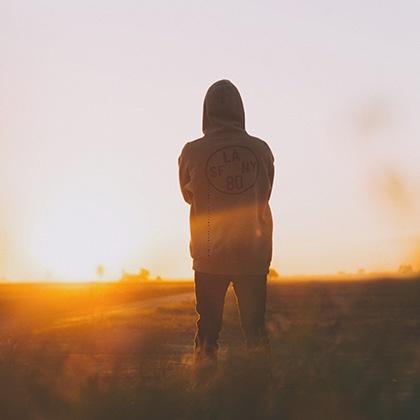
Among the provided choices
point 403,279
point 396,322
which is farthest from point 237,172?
point 403,279

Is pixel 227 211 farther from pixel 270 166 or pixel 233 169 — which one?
pixel 270 166

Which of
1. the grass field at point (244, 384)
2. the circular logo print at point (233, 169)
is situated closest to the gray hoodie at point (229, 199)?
the circular logo print at point (233, 169)

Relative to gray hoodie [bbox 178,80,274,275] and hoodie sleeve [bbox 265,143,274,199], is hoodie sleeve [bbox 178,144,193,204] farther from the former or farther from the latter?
hoodie sleeve [bbox 265,143,274,199]

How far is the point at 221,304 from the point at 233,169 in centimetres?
93

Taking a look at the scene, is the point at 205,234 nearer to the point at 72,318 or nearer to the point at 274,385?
the point at 274,385

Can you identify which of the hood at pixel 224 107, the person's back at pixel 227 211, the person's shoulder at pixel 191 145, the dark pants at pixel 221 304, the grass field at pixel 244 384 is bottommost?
the grass field at pixel 244 384

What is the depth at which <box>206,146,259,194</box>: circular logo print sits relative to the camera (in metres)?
6.22

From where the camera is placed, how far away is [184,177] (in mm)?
6547

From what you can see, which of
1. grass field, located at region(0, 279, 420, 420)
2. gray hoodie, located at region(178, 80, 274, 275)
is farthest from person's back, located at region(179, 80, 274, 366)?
grass field, located at region(0, 279, 420, 420)

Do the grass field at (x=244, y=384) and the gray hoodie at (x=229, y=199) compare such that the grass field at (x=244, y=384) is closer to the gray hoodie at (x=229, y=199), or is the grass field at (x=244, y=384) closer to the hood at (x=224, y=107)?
the gray hoodie at (x=229, y=199)

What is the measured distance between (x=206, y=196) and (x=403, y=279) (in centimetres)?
1313

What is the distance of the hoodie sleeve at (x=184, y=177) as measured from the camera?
6.47 metres

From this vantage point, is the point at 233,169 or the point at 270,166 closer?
the point at 233,169

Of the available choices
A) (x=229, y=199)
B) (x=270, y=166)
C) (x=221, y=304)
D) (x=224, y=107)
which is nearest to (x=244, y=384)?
(x=221, y=304)
